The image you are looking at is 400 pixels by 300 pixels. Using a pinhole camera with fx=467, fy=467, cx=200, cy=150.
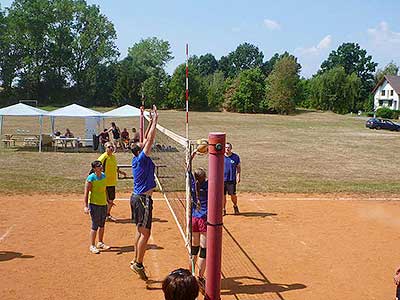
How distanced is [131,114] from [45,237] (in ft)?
55.3

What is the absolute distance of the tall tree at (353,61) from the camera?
4437 inches

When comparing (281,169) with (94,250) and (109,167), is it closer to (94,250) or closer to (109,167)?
(109,167)

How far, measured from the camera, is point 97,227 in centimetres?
859

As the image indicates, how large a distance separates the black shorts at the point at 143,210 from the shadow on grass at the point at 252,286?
1.55 metres

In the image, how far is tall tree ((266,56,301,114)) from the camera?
72.3 metres

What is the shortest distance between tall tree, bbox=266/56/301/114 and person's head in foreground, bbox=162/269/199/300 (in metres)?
70.7

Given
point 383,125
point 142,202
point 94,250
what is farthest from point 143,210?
point 383,125

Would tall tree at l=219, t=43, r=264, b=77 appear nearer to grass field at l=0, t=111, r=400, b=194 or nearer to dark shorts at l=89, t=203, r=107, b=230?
grass field at l=0, t=111, r=400, b=194

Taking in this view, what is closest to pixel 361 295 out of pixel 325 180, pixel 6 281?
pixel 6 281

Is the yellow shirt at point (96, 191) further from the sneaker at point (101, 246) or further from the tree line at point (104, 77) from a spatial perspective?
the tree line at point (104, 77)

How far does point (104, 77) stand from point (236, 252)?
241ft

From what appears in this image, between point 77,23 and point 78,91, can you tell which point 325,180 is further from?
point 77,23

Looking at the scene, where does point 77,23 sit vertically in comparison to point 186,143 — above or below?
above

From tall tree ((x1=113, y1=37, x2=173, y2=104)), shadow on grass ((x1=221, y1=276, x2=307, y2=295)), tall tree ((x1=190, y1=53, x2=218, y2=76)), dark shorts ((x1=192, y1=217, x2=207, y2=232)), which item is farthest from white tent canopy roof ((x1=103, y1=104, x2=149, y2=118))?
tall tree ((x1=190, y1=53, x2=218, y2=76))
